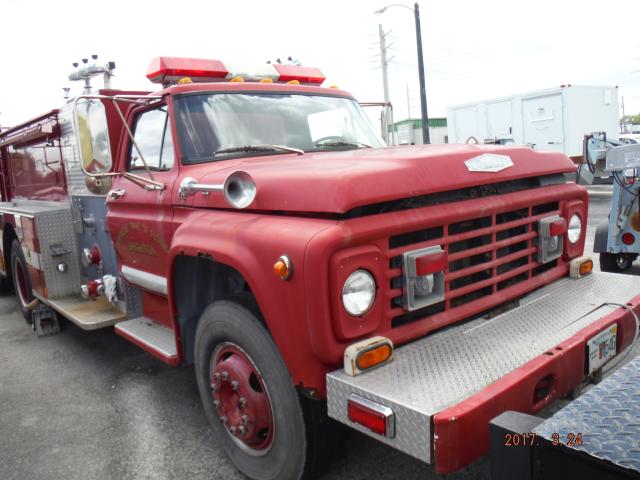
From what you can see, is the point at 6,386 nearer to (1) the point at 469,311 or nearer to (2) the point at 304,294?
(2) the point at 304,294

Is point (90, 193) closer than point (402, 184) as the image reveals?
No

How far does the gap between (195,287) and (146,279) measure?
76 cm

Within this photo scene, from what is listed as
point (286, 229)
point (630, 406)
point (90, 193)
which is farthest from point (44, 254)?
point (630, 406)

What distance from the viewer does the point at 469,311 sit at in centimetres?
268

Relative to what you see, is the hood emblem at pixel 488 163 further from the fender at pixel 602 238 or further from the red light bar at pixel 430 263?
the fender at pixel 602 238

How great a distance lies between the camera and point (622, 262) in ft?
21.8

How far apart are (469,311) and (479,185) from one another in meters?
0.61

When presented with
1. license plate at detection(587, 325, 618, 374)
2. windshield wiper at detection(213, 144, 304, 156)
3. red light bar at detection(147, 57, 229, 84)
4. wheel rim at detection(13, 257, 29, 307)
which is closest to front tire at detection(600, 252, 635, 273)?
license plate at detection(587, 325, 618, 374)

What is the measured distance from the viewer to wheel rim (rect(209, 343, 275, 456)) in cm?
262

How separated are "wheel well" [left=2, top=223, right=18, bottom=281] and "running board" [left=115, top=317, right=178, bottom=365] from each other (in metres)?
2.94

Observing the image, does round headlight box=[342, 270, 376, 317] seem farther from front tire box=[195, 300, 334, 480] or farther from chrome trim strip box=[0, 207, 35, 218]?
chrome trim strip box=[0, 207, 35, 218]

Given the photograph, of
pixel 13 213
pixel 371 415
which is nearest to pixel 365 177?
pixel 371 415

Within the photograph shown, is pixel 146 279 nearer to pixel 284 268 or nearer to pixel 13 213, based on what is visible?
pixel 284 268

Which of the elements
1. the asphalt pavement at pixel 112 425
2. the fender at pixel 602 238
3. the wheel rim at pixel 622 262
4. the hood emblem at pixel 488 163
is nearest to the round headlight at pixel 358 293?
the hood emblem at pixel 488 163
